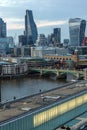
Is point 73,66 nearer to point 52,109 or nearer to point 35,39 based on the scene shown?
point 52,109

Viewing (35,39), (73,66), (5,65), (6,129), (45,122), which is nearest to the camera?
(6,129)

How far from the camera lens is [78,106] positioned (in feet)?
61.3

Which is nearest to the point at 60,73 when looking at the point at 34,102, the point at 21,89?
the point at 21,89

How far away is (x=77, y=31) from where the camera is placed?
118 metres

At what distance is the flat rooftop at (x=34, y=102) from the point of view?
1491 centimetres

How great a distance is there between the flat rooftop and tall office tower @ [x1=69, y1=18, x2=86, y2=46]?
96.5 metres

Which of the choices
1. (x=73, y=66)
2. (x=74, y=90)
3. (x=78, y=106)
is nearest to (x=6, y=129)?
(x=78, y=106)

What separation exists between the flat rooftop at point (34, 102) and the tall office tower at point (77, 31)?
317 ft

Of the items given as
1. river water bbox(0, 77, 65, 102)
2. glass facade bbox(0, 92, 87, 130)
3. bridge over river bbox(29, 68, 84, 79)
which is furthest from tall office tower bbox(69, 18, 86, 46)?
glass facade bbox(0, 92, 87, 130)

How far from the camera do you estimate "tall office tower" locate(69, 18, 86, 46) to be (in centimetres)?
11725

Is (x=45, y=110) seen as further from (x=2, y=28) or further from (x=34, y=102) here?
(x=2, y=28)

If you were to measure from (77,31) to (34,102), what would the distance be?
334ft

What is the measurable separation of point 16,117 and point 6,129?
2.66 ft

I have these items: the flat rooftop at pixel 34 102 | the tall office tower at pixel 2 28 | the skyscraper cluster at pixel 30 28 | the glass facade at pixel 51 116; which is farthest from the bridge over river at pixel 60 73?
the tall office tower at pixel 2 28
